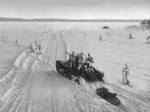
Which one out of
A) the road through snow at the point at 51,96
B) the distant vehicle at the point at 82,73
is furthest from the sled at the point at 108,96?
the distant vehicle at the point at 82,73

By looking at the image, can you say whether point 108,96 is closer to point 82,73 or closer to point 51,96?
point 51,96

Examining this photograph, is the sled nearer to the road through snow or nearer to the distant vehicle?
the road through snow

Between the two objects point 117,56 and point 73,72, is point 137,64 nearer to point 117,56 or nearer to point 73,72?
point 117,56

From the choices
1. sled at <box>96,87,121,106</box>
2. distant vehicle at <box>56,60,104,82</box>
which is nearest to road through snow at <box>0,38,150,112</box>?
sled at <box>96,87,121,106</box>

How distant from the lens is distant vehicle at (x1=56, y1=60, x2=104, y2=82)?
12344mm

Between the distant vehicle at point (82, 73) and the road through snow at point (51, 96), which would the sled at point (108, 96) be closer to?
the road through snow at point (51, 96)

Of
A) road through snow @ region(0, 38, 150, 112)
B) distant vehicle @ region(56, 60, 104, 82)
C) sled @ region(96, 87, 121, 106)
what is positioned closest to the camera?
road through snow @ region(0, 38, 150, 112)

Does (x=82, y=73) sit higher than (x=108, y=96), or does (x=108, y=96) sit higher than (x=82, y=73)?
(x=82, y=73)

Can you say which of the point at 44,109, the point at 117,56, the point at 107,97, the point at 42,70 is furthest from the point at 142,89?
the point at 117,56

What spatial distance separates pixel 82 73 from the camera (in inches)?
501

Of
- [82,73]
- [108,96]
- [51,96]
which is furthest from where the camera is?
[82,73]

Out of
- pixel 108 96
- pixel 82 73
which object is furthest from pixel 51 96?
pixel 82 73

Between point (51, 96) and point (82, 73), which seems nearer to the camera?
point (51, 96)

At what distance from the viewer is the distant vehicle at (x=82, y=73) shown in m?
12.3
